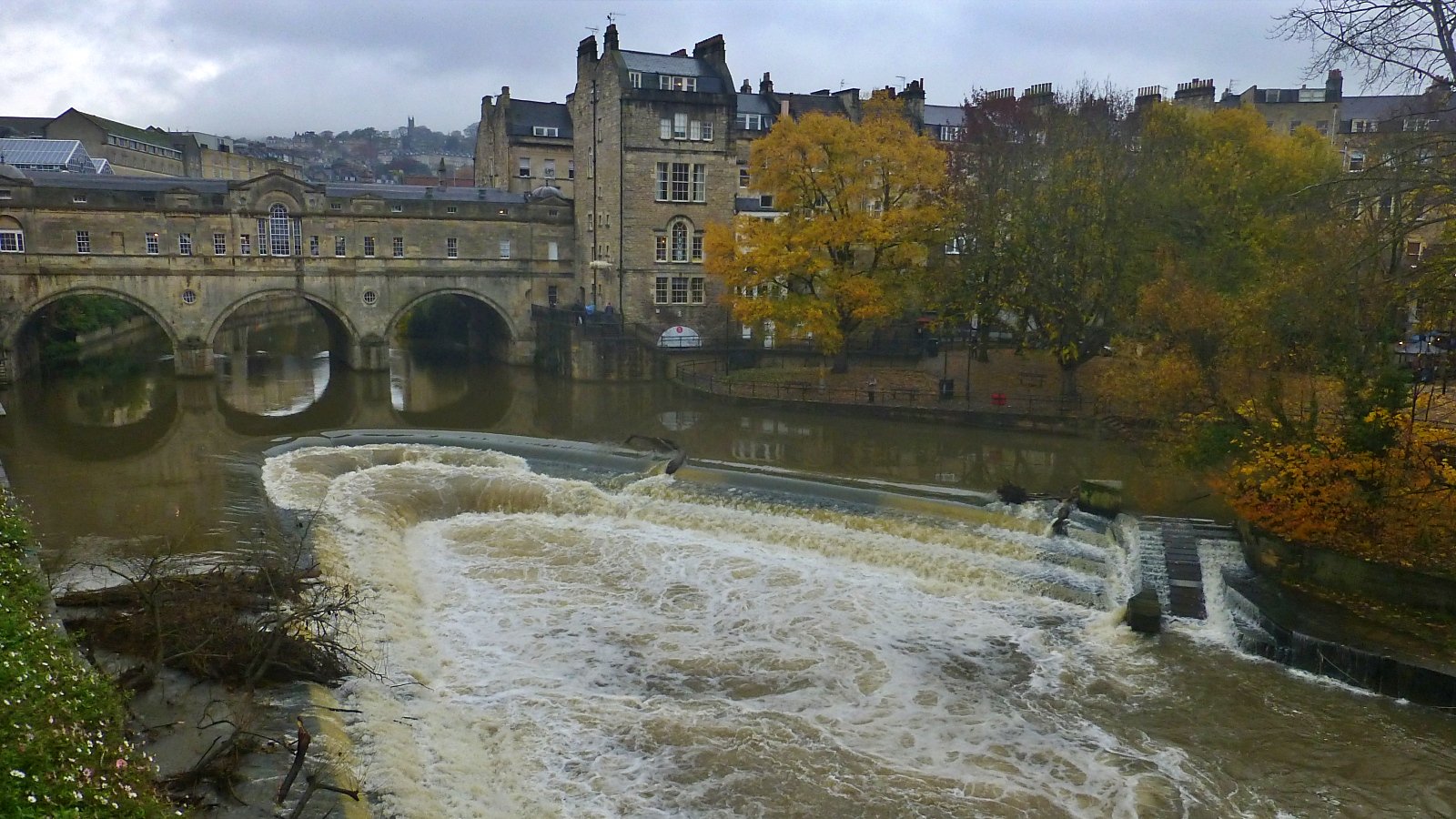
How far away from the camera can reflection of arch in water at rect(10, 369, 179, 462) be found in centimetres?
3038

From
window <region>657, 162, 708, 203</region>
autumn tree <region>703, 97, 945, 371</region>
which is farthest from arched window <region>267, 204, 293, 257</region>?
autumn tree <region>703, 97, 945, 371</region>

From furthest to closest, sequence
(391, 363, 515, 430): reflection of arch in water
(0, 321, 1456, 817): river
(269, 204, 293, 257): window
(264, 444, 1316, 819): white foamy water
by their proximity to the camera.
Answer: (269, 204, 293, 257): window, (391, 363, 515, 430): reflection of arch in water, (0, 321, 1456, 817): river, (264, 444, 1316, 819): white foamy water

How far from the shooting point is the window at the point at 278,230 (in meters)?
44.3

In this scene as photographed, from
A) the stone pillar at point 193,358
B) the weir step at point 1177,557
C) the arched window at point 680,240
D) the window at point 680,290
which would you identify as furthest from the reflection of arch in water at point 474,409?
the weir step at point 1177,557

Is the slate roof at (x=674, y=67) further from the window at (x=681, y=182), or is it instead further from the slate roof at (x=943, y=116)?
the slate roof at (x=943, y=116)

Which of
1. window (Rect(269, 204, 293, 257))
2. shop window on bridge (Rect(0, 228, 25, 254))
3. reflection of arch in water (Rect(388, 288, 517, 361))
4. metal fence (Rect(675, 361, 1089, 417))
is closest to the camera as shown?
metal fence (Rect(675, 361, 1089, 417))

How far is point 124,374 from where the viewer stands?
45406mm

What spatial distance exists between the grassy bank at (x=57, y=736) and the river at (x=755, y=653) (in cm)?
276

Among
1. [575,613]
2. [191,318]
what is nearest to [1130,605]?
[575,613]

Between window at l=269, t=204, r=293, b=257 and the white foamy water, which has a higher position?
window at l=269, t=204, r=293, b=257

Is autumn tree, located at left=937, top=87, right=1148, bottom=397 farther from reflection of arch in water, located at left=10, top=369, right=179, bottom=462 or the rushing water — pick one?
reflection of arch in water, located at left=10, top=369, right=179, bottom=462

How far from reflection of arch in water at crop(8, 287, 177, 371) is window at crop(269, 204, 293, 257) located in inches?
193

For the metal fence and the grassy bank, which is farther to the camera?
the metal fence

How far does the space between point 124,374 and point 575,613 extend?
36.2 metres
